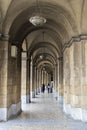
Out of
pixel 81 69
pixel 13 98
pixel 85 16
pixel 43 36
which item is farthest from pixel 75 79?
pixel 43 36

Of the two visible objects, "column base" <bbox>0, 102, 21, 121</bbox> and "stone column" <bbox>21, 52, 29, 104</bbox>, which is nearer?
"column base" <bbox>0, 102, 21, 121</bbox>

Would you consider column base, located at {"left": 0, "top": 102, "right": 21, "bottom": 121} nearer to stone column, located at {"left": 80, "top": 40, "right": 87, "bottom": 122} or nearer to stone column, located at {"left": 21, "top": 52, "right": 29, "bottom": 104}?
stone column, located at {"left": 80, "top": 40, "right": 87, "bottom": 122}

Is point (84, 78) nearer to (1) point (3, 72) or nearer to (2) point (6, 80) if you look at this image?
(2) point (6, 80)

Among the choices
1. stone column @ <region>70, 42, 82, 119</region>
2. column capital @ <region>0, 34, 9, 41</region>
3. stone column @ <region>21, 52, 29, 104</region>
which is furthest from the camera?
stone column @ <region>21, 52, 29, 104</region>

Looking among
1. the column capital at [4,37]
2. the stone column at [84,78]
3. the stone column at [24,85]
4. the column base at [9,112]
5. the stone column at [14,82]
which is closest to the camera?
the stone column at [84,78]

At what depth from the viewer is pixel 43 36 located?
1928cm

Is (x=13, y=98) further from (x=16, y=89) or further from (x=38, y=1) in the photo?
(x=38, y=1)

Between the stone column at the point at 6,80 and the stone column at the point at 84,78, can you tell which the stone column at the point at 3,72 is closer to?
the stone column at the point at 6,80

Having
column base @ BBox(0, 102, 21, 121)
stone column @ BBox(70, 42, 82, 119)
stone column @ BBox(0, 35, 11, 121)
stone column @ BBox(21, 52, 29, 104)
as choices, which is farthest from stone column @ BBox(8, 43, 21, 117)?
stone column @ BBox(21, 52, 29, 104)

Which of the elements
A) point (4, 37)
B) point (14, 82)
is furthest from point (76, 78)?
point (4, 37)

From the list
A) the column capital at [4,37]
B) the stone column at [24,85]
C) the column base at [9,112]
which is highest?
the column capital at [4,37]

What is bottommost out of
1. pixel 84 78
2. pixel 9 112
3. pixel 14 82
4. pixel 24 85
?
pixel 9 112

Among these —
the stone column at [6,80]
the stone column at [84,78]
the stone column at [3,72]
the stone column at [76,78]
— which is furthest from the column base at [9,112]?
the stone column at [84,78]

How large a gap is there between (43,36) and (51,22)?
5441 millimetres
